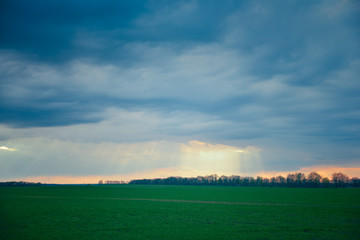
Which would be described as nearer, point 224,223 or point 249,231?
point 249,231

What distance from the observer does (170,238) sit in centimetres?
2364

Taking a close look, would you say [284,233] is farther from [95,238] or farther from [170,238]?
[95,238]

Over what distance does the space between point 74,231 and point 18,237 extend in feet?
15.5

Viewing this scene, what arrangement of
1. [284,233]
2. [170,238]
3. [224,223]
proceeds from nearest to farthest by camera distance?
[170,238] → [284,233] → [224,223]

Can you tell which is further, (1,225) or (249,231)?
(1,225)

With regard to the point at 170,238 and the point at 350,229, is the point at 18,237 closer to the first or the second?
the point at 170,238

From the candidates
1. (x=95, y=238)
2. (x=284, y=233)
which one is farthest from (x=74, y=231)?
(x=284, y=233)

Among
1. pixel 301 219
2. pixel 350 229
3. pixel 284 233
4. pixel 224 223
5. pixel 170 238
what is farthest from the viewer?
pixel 301 219

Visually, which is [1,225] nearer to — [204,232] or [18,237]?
[18,237]

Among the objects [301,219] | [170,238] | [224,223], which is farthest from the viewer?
[301,219]

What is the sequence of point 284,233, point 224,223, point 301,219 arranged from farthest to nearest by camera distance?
point 301,219
point 224,223
point 284,233

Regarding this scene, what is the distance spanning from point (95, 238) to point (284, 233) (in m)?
17.1

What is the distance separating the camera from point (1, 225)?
29.1 meters

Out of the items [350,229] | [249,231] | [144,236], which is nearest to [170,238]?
[144,236]
